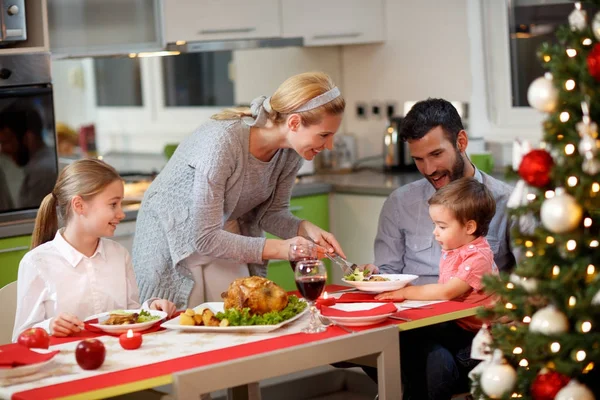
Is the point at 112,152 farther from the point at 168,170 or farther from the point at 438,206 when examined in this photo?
the point at 438,206

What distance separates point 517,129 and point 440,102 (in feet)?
5.07

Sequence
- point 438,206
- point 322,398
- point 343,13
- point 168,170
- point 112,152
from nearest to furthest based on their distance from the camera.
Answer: point 438,206
point 168,170
point 322,398
point 343,13
point 112,152

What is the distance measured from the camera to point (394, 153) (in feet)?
16.6

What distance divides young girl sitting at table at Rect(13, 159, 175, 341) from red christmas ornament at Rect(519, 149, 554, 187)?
43.3 inches

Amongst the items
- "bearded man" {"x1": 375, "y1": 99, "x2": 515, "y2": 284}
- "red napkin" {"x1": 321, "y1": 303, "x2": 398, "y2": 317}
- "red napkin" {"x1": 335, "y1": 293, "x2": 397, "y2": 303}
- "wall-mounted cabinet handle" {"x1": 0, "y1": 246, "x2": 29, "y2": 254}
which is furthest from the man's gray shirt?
"wall-mounted cabinet handle" {"x1": 0, "y1": 246, "x2": 29, "y2": 254}

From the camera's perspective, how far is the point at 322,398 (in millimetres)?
4434

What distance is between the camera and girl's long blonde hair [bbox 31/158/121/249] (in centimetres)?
292

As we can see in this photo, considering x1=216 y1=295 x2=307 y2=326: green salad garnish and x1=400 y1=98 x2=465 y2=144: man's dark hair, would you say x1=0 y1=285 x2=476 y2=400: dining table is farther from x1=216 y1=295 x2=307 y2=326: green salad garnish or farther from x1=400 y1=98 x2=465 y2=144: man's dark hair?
x1=400 y1=98 x2=465 y2=144: man's dark hair

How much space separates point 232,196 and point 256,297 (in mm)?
603

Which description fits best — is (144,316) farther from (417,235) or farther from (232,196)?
(417,235)

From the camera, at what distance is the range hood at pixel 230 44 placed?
4.53 metres

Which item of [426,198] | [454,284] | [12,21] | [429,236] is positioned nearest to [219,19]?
[12,21]

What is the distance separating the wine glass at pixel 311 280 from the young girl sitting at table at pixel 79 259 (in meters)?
0.46

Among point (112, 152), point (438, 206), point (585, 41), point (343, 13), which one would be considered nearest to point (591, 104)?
point (585, 41)
